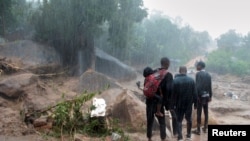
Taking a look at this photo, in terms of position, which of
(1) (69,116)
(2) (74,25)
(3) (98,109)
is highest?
(2) (74,25)

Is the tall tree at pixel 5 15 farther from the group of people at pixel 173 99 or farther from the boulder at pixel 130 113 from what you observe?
the group of people at pixel 173 99

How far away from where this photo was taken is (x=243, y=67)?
31.0 meters

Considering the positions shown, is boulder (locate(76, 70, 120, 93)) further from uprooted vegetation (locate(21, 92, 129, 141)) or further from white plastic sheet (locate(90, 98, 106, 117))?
white plastic sheet (locate(90, 98, 106, 117))

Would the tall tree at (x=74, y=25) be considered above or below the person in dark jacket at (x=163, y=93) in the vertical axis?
above

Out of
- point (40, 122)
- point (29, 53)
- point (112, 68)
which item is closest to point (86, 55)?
point (112, 68)

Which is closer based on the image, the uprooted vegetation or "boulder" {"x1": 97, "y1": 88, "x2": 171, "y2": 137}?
the uprooted vegetation

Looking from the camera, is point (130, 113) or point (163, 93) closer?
point (163, 93)

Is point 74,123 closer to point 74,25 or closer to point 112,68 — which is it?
point 74,25

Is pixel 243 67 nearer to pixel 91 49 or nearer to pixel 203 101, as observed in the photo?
pixel 91 49

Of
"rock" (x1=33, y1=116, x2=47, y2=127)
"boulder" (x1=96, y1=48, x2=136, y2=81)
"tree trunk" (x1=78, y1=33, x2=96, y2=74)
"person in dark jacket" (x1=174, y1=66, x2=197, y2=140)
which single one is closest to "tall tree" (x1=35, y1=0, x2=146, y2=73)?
"tree trunk" (x1=78, y1=33, x2=96, y2=74)

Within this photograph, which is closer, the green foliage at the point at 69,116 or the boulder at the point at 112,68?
the green foliage at the point at 69,116

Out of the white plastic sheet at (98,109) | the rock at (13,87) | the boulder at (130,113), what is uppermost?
the rock at (13,87)

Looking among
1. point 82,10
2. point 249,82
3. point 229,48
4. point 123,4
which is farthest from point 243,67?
point 82,10

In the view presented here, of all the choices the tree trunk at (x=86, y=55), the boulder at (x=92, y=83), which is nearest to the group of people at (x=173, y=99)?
the boulder at (x=92, y=83)
